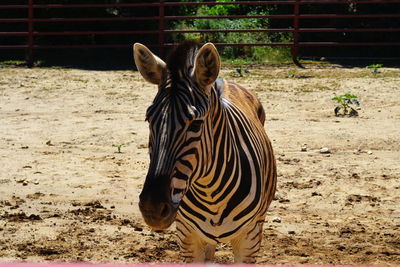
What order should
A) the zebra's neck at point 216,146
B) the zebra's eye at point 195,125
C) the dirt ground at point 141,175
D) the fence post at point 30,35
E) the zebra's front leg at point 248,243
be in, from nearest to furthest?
the zebra's eye at point 195,125
the zebra's neck at point 216,146
the zebra's front leg at point 248,243
the dirt ground at point 141,175
the fence post at point 30,35

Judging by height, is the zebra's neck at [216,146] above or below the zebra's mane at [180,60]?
below

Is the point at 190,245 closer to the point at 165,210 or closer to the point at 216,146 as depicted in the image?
the point at 216,146

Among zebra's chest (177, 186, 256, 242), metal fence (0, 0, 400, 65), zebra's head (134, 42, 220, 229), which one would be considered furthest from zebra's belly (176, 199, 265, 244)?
metal fence (0, 0, 400, 65)

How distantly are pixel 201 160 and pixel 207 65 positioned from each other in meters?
0.46

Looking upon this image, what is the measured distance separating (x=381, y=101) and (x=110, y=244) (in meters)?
7.47

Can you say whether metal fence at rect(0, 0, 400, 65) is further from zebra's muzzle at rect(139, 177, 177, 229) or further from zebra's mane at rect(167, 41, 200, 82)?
zebra's muzzle at rect(139, 177, 177, 229)

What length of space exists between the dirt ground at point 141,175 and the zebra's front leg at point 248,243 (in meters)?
1.38

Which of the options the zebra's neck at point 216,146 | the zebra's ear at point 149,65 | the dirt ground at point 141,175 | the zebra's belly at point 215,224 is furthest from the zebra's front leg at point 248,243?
the dirt ground at point 141,175

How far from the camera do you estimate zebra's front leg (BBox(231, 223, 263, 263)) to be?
4090mm

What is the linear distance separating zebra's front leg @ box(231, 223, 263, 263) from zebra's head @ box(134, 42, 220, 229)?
840mm

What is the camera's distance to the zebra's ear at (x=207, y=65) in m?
3.26

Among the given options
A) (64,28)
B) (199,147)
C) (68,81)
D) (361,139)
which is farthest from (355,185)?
(64,28)

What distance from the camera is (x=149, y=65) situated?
3393 mm

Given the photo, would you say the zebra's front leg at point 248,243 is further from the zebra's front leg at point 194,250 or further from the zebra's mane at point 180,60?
the zebra's mane at point 180,60
